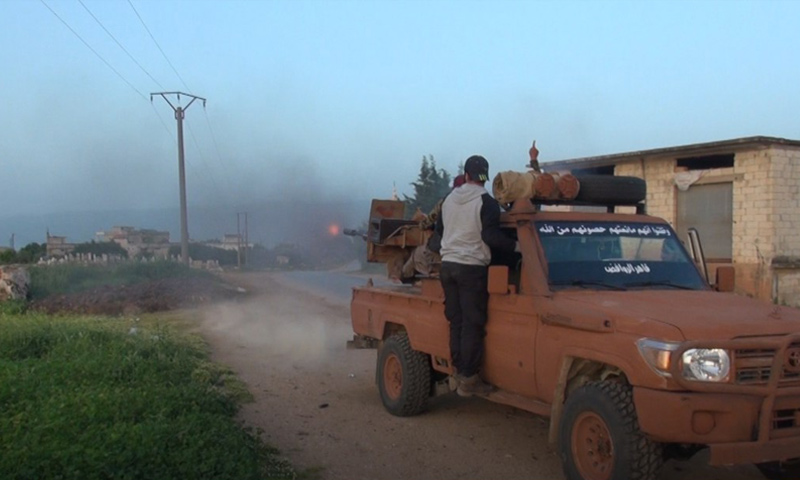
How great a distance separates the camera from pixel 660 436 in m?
4.51

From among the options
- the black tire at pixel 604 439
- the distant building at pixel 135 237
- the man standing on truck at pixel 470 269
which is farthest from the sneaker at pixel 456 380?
the distant building at pixel 135 237

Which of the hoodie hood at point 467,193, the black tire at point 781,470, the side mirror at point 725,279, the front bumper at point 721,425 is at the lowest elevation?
the black tire at point 781,470

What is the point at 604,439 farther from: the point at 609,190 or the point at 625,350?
the point at 609,190

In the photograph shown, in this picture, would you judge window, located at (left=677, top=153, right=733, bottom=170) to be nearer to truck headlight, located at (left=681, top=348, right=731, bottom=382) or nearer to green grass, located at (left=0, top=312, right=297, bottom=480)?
green grass, located at (left=0, top=312, right=297, bottom=480)

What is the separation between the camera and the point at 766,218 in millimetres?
17219

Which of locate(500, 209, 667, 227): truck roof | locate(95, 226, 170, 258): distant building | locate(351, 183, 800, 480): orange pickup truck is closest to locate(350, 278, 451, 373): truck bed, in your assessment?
locate(351, 183, 800, 480): orange pickup truck

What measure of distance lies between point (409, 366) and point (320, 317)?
878cm

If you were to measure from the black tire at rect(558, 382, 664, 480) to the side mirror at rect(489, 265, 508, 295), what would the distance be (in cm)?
102

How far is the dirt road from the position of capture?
5.98 metres

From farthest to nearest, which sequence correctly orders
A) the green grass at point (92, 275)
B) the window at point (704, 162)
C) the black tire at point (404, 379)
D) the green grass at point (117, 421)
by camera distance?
the green grass at point (92, 275), the window at point (704, 162), the black tire at point (404, 379), the green grass at point (117, 421)

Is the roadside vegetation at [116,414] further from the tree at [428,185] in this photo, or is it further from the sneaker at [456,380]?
the tree at [428,185]

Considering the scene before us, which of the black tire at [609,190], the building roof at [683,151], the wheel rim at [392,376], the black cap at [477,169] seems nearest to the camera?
the black cap at [477,169]

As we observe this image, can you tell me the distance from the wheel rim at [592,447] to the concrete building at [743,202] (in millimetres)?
11684

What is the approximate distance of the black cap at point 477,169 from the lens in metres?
6.61
